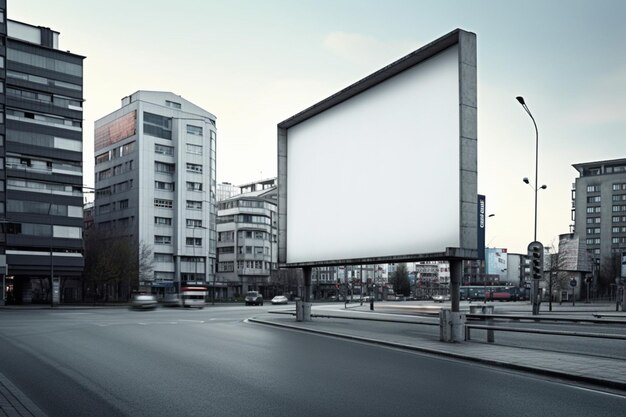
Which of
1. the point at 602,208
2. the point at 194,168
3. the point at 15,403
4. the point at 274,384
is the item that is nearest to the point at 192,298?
the point at 194,168

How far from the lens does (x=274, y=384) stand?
34.2 feet

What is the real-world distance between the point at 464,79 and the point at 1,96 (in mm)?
60188

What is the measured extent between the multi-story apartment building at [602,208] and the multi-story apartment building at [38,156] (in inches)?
4731

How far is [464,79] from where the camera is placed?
19.2m

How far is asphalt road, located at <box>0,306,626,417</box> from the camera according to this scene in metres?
8.48

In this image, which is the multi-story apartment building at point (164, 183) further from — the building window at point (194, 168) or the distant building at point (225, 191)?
the distant building at point (225, 191)

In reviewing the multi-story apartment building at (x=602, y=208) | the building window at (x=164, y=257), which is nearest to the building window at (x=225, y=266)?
the building window at (x=164, y=257)

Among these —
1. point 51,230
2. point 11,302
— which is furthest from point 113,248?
point 11,302

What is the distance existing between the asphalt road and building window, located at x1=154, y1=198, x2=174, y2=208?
265 feet

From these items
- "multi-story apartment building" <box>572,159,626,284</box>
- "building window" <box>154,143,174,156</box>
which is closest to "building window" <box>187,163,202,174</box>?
A: "building window" <box>154,143,174,156</box>

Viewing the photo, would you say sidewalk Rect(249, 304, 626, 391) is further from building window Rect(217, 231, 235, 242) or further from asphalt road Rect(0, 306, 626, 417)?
building window Rect(217, 231, 235, 242)

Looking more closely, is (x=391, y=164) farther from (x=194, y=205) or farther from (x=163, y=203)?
(x=194, y=205)

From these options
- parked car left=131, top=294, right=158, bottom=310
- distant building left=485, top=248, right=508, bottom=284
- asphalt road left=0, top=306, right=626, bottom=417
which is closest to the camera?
asphalt road left=0, top=306, right=626, bottom=417

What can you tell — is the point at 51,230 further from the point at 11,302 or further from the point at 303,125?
the point at 303,125
